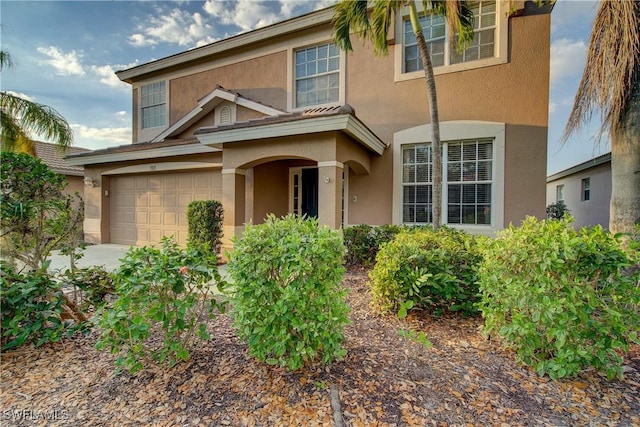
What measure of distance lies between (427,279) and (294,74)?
8499mm

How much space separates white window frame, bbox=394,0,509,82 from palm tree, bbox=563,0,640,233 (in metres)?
3.25

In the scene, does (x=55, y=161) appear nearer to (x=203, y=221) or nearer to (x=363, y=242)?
(x=203, y=221)

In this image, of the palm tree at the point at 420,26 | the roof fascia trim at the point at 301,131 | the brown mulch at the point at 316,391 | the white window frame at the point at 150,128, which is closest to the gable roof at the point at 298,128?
the roof fascia trim at the point at 301,131

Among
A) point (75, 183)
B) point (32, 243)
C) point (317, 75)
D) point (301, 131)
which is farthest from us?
point (75, 183)

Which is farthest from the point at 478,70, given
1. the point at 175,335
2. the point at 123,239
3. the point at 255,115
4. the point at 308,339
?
the point at 123,239

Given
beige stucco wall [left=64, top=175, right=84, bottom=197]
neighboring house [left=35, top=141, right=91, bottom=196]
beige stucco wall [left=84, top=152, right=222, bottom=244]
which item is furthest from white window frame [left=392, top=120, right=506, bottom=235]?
beige stucco wall [left=64, top=175, right=84, bottom=197]

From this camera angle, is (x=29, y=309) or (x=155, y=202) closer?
(x=29, y=309)

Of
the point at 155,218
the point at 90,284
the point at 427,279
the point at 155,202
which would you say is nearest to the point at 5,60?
the point at 155,202

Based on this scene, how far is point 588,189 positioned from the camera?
13781mm

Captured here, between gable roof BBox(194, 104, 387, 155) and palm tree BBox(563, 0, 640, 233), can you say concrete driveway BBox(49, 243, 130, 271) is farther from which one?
palm tree BBox(563, 0, 640, 233)

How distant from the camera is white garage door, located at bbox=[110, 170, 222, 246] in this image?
9.50 metres

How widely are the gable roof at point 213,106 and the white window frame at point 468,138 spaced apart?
3973mm

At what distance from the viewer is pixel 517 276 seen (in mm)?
2783

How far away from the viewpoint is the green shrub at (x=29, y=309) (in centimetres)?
302
